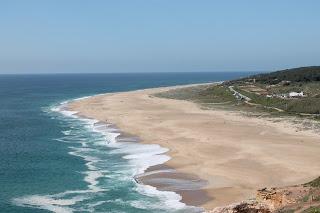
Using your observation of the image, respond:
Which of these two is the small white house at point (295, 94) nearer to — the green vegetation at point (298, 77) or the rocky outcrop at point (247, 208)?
the green vegetation at point (298, 77)

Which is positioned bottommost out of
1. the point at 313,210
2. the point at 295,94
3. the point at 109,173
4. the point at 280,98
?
the point at 109,173

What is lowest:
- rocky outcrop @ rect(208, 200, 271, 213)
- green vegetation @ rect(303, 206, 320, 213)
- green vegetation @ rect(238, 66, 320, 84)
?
rocky outcrop @ rect(208, 200, 271, 213)

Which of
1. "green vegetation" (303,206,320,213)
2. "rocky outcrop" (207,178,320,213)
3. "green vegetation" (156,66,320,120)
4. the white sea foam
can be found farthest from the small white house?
"green vegetation" (303,206,320,213)

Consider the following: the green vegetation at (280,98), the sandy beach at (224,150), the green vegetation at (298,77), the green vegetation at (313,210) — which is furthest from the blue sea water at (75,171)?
the green vegetation at (298,77)

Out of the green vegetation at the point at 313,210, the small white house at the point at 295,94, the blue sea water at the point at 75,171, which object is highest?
the small white house at the point at 295,94

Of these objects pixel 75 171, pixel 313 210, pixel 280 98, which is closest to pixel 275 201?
pixel 313 210

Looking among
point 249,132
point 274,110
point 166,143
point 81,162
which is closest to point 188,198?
point 81,162

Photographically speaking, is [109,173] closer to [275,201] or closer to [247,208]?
[247,208]

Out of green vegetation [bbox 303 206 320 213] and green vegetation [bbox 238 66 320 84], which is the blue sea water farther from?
green vegetation [bbox 238 66 320 84]
